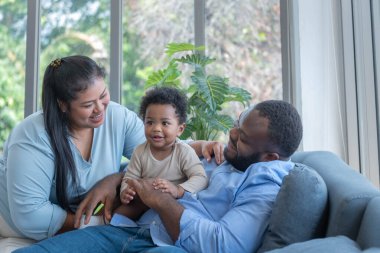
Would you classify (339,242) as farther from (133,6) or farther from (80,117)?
(133,6)

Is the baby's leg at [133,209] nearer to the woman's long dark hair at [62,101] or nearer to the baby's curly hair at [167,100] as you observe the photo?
the woman's long dark hair at [62,101]

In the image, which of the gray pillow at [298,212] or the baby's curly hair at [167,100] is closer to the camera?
the gray pillow at [298,212]

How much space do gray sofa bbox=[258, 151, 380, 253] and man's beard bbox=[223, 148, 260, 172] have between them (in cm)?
24

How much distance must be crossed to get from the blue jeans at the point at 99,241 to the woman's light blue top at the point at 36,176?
173 millimetres

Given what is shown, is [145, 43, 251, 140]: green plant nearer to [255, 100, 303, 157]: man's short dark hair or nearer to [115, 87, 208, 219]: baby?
[115, 87, 208, 219]: baby

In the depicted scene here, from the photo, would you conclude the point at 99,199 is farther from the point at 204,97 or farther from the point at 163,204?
the point at 204,97

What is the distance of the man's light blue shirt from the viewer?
65.5 inches

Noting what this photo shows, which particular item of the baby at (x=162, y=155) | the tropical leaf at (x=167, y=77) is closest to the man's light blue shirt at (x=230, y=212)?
the baby at (x=162, y=155)

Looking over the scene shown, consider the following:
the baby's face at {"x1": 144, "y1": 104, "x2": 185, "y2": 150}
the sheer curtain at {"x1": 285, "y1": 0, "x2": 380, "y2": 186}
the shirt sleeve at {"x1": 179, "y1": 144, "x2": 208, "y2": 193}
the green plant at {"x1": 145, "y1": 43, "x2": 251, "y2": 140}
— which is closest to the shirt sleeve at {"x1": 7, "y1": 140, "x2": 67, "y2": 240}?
the baby's face at {"x1": 144, "y1": 104, "x2": 185, "y2": 150}

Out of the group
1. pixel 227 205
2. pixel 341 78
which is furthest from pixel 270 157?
pixel 341 78

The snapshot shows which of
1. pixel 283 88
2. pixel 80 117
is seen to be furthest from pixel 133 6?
pixel 80 117

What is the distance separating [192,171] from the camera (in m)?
2.09

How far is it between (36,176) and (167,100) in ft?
1.98

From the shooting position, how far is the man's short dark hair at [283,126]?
72.3 inches
